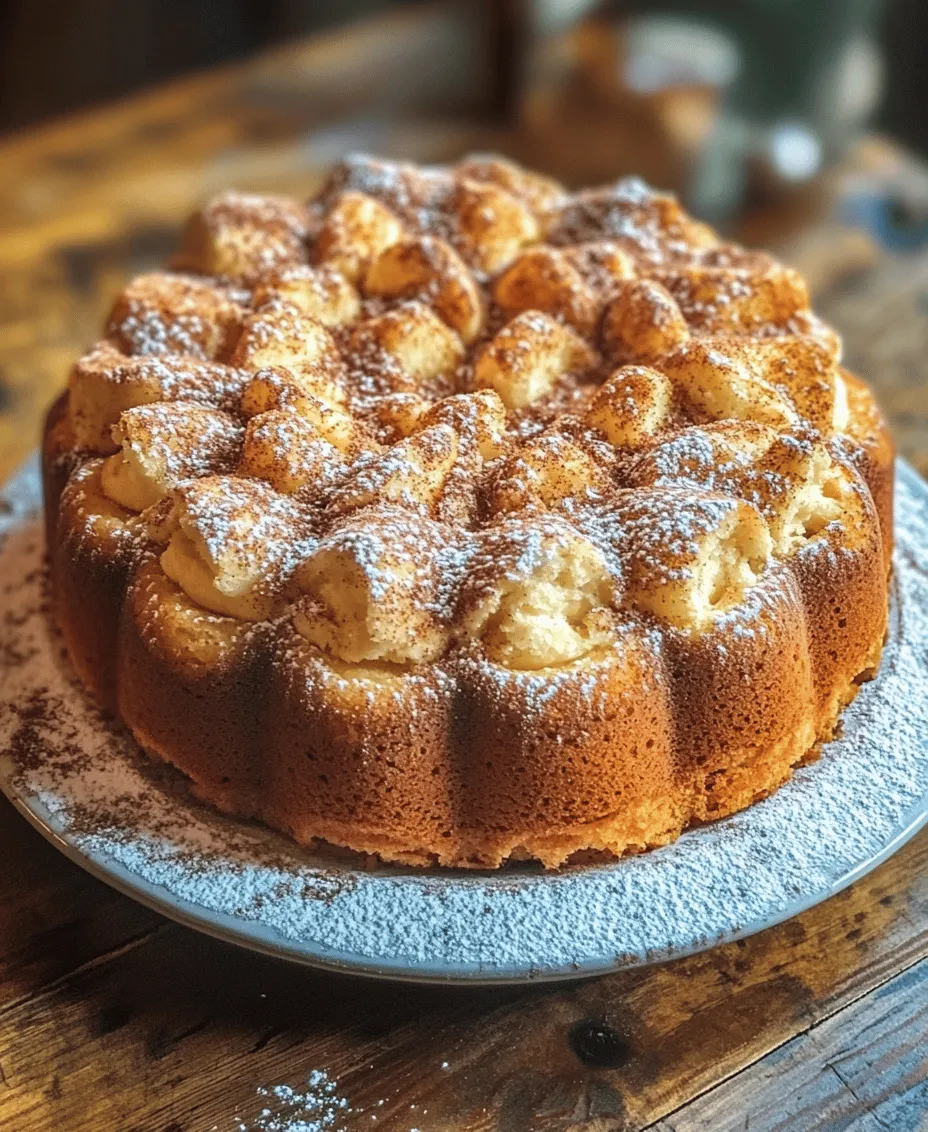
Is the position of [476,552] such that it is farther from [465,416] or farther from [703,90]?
[703,90]

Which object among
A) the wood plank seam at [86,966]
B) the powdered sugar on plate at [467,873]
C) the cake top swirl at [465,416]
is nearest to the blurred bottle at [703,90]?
the cake top swirl at [465,416]

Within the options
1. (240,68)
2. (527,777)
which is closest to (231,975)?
(527,777)

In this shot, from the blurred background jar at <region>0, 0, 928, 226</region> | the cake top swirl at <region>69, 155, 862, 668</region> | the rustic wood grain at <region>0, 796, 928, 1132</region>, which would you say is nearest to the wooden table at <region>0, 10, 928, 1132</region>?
the rustic wood grain at <region>0, 796, 928, 1132</region>

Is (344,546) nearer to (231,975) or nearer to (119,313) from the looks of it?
(231,975)

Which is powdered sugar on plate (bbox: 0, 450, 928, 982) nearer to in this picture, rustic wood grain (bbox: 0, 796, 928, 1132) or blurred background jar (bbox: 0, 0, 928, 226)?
rustic wood grain (bbox: 0, 796, 928, 1132)

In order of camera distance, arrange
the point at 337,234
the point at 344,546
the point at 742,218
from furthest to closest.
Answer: the point at 742,218, the point at 337,234, the point at 344,546

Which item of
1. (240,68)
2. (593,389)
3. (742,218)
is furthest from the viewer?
(240,68)
